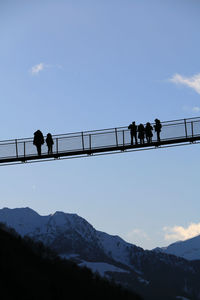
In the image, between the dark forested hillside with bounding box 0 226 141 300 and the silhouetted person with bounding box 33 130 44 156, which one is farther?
the dark forested hillside with bounding box 0 226 141 300

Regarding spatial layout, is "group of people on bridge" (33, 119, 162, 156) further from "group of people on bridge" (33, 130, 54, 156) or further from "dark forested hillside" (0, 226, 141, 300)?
"dark forested hillside" (0, 226, 141, 300)

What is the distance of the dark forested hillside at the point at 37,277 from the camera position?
71000 millimetres

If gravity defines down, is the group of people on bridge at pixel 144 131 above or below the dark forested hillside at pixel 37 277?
above

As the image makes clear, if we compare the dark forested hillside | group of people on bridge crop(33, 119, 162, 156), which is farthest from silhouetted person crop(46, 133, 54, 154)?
the dark forested hillside

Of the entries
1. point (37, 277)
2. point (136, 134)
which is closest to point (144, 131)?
point (136, 134)

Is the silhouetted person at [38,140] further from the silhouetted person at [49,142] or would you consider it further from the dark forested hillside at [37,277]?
the dark forested hillside at [37,277]

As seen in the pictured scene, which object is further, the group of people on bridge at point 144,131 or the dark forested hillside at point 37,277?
the dark forested hillside at point 37,277

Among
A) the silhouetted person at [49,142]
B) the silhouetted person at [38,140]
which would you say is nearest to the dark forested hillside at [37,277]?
the silhouetted person at [38,140]

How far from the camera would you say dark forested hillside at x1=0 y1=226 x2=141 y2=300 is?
71.0 metres

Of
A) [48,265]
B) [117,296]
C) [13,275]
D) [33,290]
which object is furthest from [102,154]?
[117,296]

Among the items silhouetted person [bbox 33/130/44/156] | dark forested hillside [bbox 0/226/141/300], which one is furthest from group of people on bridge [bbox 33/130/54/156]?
dark forested hillside [bbox 0/226/141/300]

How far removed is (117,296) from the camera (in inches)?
5650

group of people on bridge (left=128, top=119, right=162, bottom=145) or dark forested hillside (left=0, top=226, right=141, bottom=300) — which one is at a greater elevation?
group of people on bridge (left=128, top=119, right=162, bottom=145)

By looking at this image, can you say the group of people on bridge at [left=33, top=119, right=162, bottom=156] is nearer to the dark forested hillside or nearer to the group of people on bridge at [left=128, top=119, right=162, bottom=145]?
the group of people on bridge at [left=128, top=119, right=162, bottom=145]
